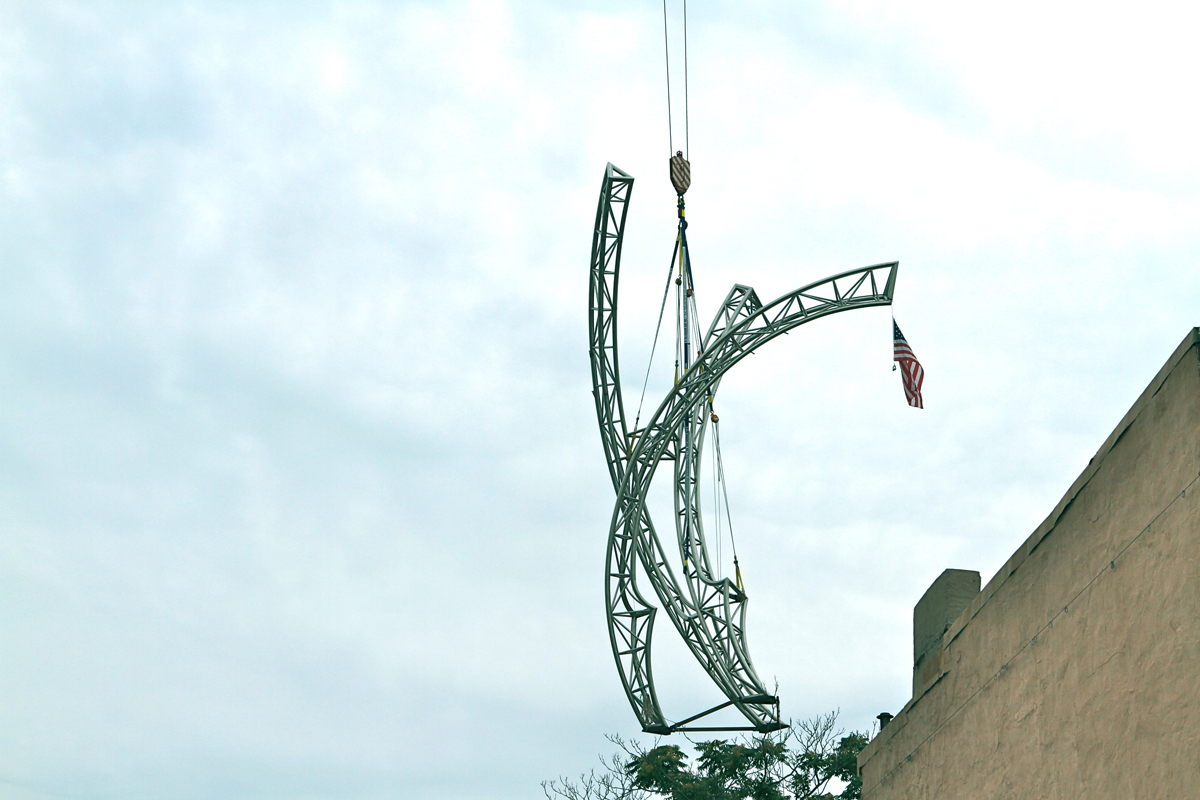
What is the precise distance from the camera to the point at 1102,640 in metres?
9.30

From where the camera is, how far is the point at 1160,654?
27.9 feet

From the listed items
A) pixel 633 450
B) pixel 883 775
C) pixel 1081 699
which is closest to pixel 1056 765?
pixel 1081 699

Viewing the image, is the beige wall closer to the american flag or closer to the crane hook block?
the american flag

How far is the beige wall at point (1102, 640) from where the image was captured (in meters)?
8.30

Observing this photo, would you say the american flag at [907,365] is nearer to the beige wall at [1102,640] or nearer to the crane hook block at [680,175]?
the crane hook block at [680,175]

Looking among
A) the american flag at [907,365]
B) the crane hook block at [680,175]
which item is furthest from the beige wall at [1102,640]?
the crane hook block at [680,175]

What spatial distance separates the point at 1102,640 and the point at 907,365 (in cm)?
1241

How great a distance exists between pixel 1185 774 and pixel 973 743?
3590 millimetres

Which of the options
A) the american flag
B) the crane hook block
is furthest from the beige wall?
the crane hook block

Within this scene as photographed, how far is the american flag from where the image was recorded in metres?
21.3

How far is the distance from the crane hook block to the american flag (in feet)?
25.1

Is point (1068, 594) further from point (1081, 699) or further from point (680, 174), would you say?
point (680, 174)

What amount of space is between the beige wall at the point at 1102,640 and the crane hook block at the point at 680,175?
55.3 feet

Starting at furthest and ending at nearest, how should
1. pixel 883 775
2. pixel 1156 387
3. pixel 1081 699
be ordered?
pixel 883 775, pixel 1081 699, pixel 1156 387
